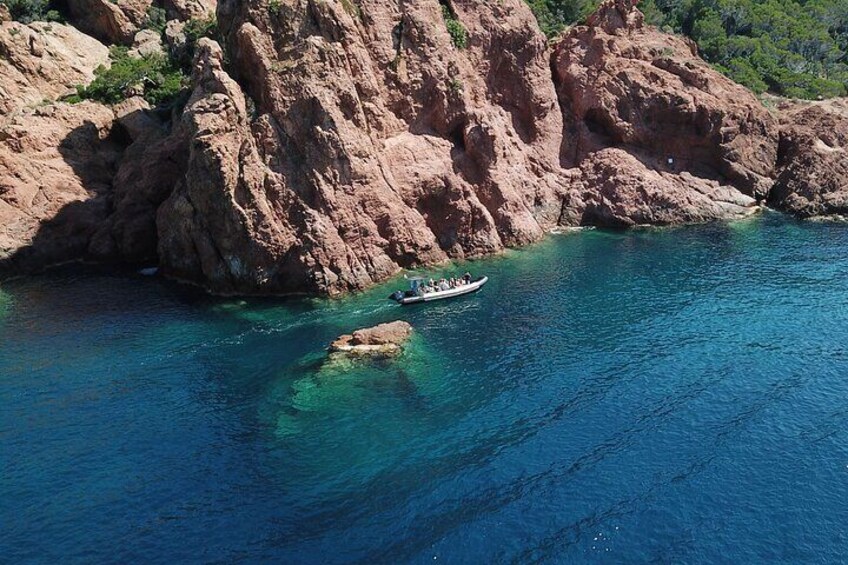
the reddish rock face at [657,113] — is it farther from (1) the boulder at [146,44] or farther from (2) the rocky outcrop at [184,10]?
(1) the boulder at [146,44]

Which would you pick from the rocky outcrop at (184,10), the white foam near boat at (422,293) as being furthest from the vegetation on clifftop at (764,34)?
the white foam near boat at (422,293)

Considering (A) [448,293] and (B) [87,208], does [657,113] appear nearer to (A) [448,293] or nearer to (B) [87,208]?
(A) [448,293]

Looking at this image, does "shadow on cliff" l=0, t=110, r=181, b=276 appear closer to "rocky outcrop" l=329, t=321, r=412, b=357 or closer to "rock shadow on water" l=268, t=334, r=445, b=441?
"rocky outcrop" l=329, t=321, r=412, b=357

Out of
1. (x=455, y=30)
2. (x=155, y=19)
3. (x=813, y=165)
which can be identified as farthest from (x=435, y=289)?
(x=155, y=19)

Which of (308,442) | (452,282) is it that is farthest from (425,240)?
(308,442)

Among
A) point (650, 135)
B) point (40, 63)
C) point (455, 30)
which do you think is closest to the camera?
point (455, 30)

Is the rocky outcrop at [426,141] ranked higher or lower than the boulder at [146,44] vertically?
lower
